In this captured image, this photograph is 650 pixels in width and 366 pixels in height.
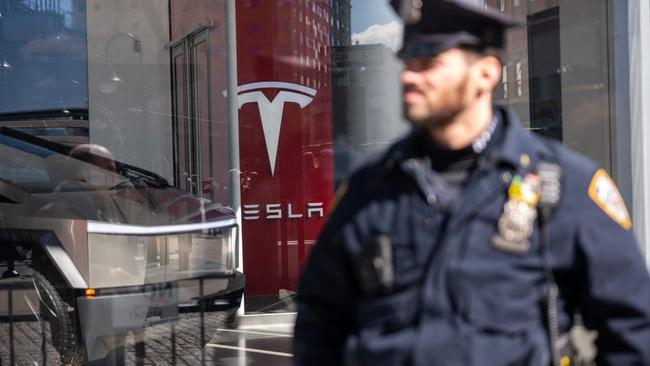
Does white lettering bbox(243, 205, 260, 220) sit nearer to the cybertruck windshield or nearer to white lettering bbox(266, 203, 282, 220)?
white lettering bbox(266, 203, 282, 220)

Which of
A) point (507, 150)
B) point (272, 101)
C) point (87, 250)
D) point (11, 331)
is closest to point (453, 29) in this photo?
point (507, 150)

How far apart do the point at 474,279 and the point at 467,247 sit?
6cm

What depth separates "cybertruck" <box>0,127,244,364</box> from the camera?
4211 millimetres

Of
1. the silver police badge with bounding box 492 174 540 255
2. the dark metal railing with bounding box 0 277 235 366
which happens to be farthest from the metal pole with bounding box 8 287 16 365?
the silver police badge with bounding box 492 174 540 255

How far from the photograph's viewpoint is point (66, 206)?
425 cm

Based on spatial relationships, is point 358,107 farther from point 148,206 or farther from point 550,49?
point 148,206

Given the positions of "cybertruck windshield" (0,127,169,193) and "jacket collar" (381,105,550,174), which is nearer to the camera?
"jacket collar" (381,105,550,174)

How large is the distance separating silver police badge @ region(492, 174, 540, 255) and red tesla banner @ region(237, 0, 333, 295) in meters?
4.50

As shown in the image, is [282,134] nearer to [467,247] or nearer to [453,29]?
[453,29]

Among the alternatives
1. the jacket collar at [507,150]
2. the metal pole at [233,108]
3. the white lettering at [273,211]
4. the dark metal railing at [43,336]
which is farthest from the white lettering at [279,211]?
the jacket collar at [507,150]

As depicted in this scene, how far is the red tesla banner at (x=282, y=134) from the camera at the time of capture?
6.20 meters

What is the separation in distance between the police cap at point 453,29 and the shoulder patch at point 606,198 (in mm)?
349

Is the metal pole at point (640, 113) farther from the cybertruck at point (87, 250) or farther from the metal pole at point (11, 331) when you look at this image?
the metal pole at point (11, 331)

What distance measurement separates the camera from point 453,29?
A: 1.73 m
